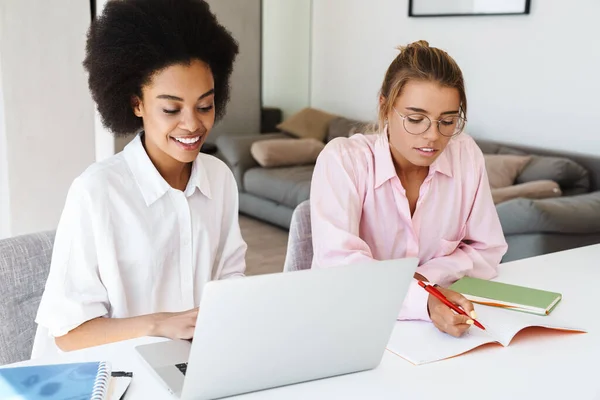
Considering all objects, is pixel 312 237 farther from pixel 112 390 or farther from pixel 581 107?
pixel 581 107

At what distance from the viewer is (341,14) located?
5.84 metres

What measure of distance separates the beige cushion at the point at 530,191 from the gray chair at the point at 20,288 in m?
2.54

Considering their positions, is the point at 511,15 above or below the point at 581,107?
above

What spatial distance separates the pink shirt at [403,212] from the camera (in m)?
1.70

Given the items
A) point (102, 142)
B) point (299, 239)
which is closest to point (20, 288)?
point (299, 239)

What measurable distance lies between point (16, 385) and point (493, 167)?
10.8 ft

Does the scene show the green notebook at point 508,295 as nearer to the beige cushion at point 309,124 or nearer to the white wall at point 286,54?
the beige cushion at point 309,124

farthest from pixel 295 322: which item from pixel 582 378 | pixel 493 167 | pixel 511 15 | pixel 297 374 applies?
pixel 511 15

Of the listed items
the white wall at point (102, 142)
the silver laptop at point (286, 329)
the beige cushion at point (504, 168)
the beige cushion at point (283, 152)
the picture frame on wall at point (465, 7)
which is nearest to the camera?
the silver laptop at point (286, 329)

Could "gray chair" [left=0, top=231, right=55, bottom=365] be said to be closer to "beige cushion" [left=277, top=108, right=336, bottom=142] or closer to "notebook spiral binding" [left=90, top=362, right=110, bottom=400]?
"notebook spiral binding" [left=90, top=362, right=110, bottom=400]

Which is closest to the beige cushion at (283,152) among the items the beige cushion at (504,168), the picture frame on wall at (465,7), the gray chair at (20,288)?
the picture frame on wall at (465,7)

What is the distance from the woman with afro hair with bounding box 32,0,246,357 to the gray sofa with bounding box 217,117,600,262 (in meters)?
1.94

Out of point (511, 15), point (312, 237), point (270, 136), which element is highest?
point (511, 15)

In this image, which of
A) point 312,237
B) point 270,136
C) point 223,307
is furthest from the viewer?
point 270,136
